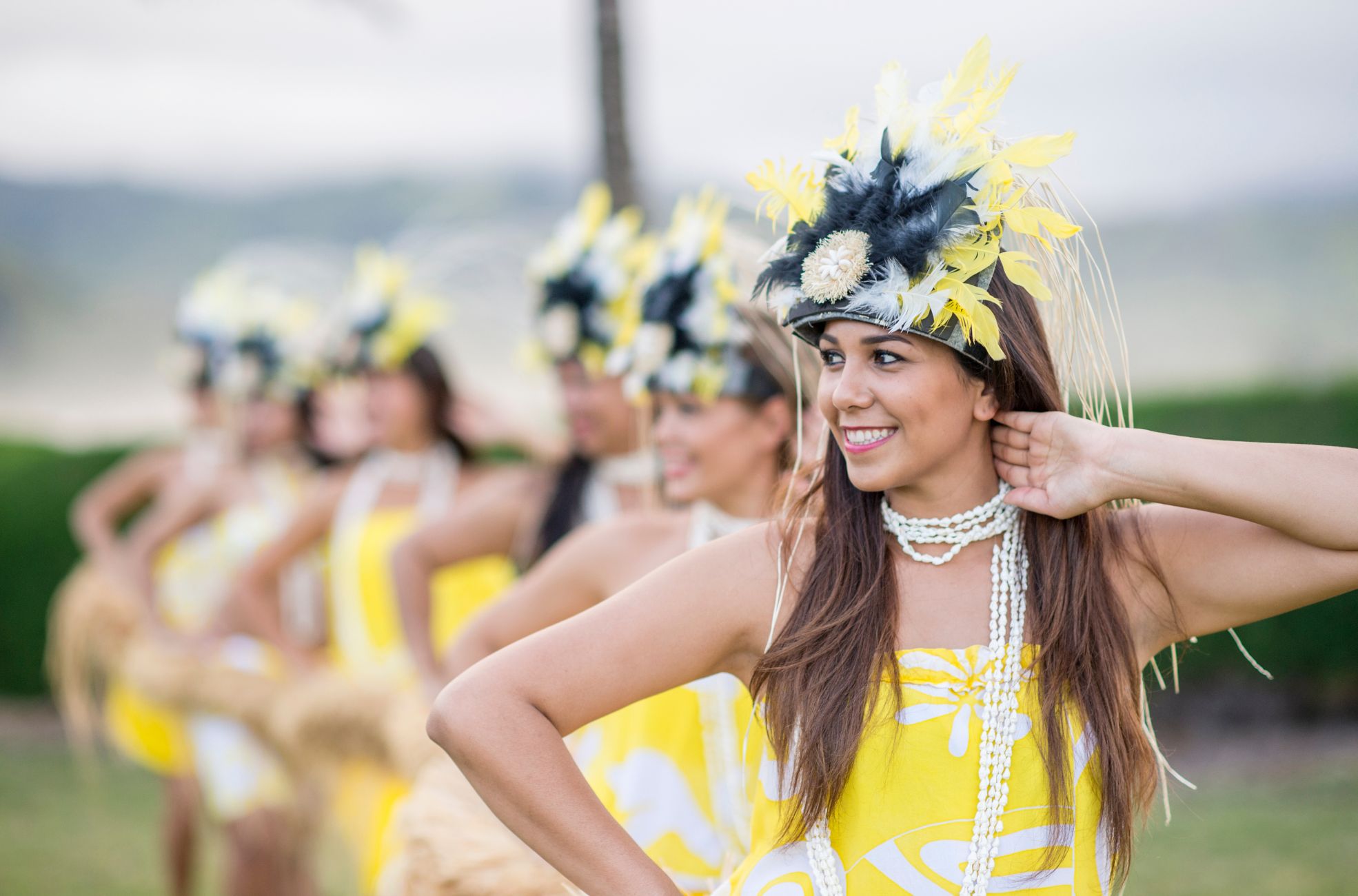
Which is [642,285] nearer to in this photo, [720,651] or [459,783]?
[459,783]

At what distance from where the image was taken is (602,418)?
4402 mm

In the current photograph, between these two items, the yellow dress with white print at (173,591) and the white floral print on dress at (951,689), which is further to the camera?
the yellow dress with white print at (173,591)

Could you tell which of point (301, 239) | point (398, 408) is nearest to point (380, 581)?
point (398, 408)

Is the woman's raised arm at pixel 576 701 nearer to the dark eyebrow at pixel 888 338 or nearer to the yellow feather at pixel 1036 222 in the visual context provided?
the dark eyebrow at pixel 888 338

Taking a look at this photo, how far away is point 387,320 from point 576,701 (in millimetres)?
3694

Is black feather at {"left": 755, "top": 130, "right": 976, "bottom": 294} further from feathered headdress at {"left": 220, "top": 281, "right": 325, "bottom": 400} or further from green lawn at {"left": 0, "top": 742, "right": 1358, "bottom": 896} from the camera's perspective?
feathered headdress at {"left": 220, "top": 281, "right": 325, "bottom": 400}

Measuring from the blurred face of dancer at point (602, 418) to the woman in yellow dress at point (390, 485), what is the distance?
0.93 metres

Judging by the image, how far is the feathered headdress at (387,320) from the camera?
5473 millimetres

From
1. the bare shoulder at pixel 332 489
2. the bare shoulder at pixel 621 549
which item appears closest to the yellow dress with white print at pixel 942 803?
the bare shoulder at pixel 621 549

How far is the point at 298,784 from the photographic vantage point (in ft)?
17.2

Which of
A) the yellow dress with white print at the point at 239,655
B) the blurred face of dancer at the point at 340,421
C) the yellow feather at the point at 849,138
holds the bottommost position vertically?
the yellow dress with white print at the point at 239,655

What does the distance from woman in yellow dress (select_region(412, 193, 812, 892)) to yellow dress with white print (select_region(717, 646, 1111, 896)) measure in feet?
3.00

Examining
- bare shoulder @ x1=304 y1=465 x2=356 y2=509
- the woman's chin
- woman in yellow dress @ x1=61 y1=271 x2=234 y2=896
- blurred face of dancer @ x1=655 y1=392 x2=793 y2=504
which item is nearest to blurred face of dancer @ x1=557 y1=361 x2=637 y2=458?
blurred face of dancer @ x1=655 y1=392 x2=793 y2=504

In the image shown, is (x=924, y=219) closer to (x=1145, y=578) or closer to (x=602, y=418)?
(x=1145, y=578)
